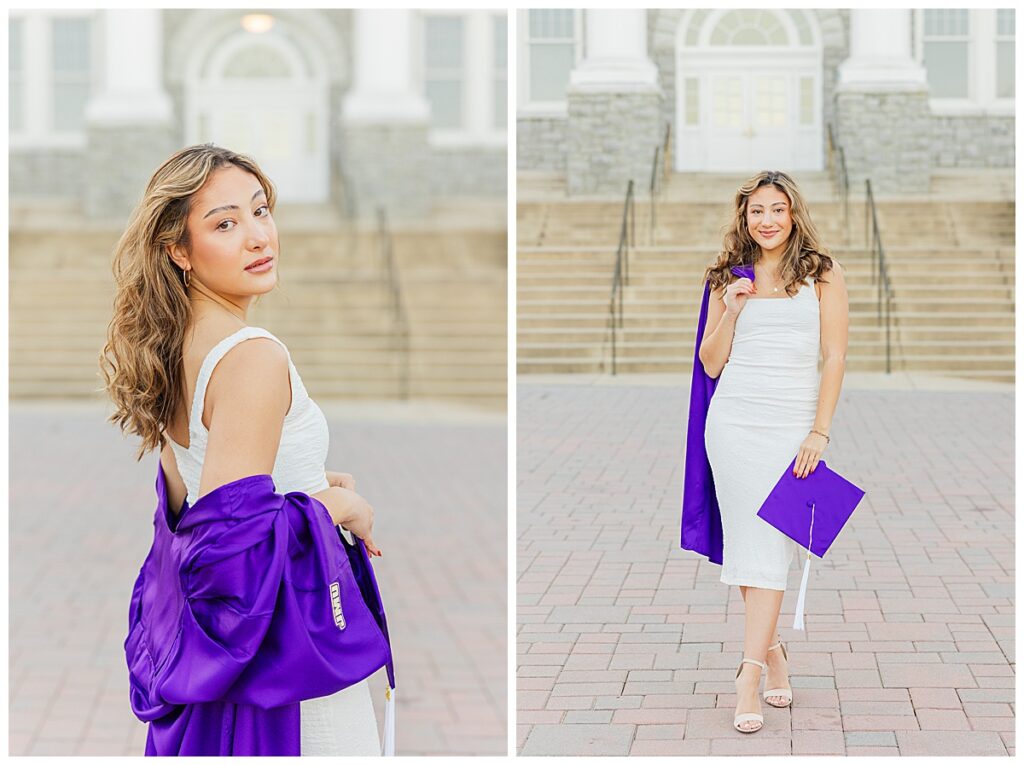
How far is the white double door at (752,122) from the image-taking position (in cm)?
1716

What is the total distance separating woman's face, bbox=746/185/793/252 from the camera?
3.24 metres

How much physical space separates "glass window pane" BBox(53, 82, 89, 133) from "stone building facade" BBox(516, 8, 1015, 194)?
9037mm

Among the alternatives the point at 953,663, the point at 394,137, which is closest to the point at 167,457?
the point at 953,663

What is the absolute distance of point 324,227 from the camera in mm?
21406

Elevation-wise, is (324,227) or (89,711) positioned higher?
(324,227)

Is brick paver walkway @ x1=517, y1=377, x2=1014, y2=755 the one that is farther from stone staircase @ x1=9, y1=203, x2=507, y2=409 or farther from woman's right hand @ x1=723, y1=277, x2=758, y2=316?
stone staircase @ x1=9, y1=203, x2=507, y2=409

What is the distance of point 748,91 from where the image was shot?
18.2m

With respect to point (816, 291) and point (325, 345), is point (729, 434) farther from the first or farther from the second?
point (325, 345)

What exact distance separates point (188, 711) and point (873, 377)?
963 centimetres

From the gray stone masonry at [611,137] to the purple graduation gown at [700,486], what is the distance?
46.0 feet

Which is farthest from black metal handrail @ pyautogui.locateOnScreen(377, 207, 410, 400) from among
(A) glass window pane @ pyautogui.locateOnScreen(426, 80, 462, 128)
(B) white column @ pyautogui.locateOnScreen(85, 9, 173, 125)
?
(B) white column @ pyautogui.locateOnScreen(85, 9, 173, 125)

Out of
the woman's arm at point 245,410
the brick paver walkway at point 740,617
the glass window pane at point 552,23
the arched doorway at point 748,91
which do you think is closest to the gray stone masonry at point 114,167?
the glass window pane at point 552,23

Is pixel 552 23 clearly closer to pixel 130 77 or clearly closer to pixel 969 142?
pixel 969 142

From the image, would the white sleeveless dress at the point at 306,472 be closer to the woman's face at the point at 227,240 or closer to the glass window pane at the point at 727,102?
the woman's face at the point at 227,240
